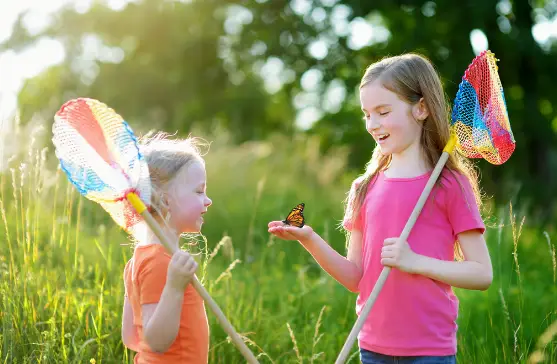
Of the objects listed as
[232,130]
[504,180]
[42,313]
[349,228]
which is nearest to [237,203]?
[504,180]

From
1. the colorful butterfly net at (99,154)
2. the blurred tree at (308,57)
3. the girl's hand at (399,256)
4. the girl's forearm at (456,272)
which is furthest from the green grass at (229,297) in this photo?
the blurred tree at (308,57)

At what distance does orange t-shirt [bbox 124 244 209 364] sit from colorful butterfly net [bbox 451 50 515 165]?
1.20 m

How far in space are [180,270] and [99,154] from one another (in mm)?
543

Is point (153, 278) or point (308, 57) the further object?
point (308, 57)

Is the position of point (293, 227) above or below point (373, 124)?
below

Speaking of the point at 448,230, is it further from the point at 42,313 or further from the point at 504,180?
the point at 504,180

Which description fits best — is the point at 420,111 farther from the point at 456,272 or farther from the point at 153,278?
the point at 153,278

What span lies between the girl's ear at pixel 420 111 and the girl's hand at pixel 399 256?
0.52 metres

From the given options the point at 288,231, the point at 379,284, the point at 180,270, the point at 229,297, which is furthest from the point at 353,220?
the point at 229,297

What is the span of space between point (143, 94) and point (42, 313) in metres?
9.91

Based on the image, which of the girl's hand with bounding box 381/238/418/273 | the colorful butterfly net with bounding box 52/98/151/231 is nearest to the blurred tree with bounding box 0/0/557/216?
the colorful butterfly net with bounding box 52/98/151/231

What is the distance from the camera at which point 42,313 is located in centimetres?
354

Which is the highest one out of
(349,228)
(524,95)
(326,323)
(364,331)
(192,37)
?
(192,37)

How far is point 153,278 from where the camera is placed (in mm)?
2408
